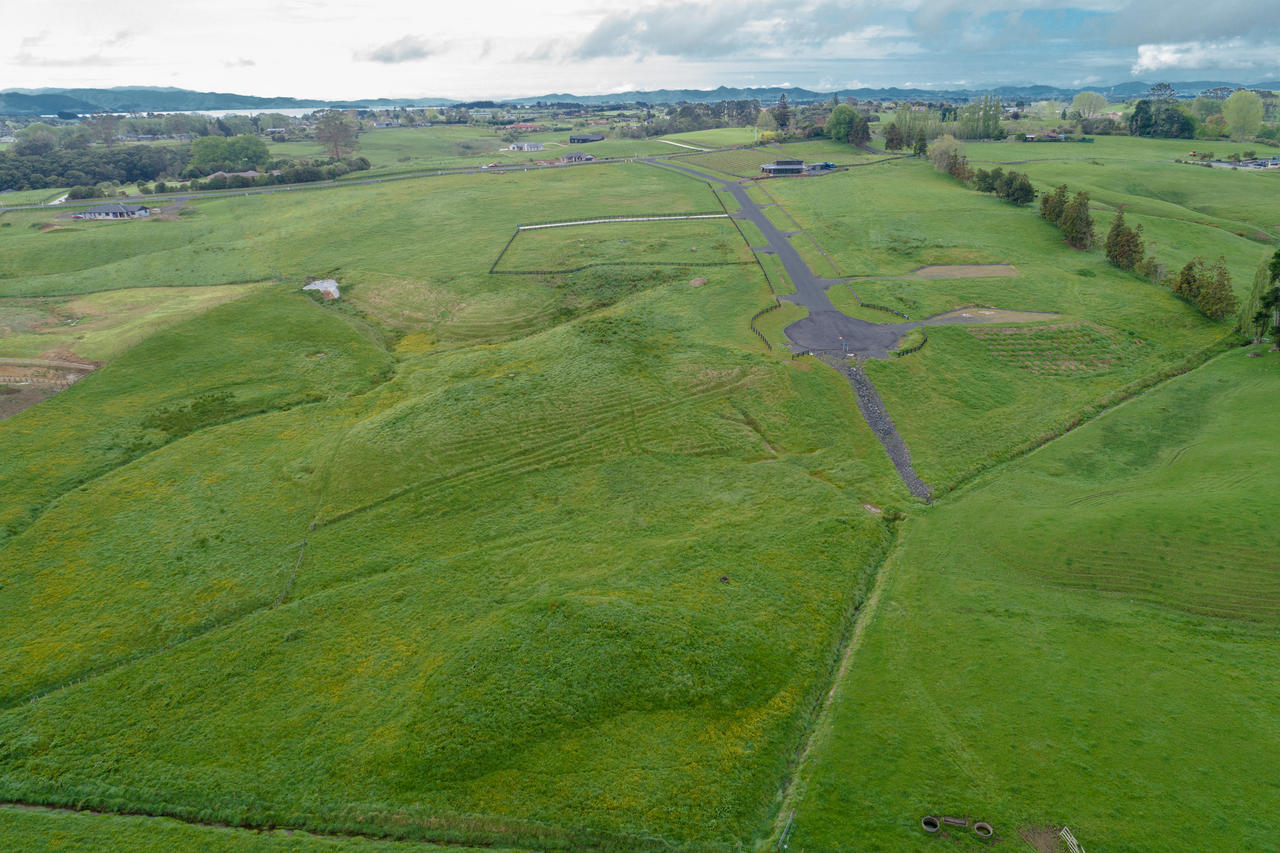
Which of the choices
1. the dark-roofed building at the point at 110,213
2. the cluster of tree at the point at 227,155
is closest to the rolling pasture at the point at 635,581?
the dark-roofed building at the point at 110,213

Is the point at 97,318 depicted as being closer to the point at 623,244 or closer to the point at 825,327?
the point at 623,244

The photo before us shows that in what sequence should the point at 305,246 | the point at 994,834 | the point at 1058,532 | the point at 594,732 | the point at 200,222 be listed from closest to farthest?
the point at 994,834 → the point at 594,732 → the point at 1058,532 → the point at 305,246 → the point at 200,222

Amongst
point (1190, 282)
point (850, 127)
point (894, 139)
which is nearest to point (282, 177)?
point (850, 127)

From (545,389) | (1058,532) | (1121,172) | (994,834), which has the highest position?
(1121,172)

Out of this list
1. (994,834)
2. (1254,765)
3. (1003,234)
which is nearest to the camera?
(994,834)

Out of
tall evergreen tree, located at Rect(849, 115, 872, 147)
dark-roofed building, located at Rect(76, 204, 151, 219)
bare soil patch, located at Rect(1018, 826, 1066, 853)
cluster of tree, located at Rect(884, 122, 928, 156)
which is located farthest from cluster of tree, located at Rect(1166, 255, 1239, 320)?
dark-roofed building, located at Rect(76, 204, 151, 219)

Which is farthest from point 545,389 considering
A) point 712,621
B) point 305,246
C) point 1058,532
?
point 305,246

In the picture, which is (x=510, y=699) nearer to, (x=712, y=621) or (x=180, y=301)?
(x=712, y=621)
